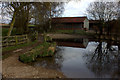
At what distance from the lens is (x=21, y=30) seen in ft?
56.1

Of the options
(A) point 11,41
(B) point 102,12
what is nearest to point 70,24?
(B) point 102,12

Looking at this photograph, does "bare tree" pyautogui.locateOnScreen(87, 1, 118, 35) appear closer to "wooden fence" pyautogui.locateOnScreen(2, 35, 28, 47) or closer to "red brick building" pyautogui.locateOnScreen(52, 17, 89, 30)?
"red brick building" pyautogui.locateOnScreen(52, 17, 89, 30)

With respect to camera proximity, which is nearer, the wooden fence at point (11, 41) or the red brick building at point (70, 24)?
the wooden fence at point (11, 41)

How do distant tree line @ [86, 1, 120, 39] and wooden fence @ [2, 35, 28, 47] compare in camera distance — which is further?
distant tree line @ [86, 1, 120, 39]

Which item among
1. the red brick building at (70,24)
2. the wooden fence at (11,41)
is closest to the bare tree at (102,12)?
the red brick building at (70,24)

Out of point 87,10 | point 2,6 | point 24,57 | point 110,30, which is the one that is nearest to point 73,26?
point 87,10

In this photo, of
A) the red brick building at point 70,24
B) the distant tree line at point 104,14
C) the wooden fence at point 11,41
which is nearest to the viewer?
the wooden fence at point 11,41

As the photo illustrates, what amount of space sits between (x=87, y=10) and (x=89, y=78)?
70.9 feet

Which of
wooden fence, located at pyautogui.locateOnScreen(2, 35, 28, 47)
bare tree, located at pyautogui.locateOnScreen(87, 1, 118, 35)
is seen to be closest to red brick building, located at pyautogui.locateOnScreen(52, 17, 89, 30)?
bare tree, located at pyautogui.locateOnScreen(87, 1, 118, 35)

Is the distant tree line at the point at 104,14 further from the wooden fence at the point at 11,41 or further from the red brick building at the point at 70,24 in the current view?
the wooden fence at the point at 11,41

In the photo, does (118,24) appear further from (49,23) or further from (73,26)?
(73,26)

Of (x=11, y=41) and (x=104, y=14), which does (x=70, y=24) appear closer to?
(x=104, y=14)

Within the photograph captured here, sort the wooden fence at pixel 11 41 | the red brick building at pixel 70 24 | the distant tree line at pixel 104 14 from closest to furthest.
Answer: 1. the wooden fence at pixel 11 41
2. the distant tree line at pixel 104 14
3. the red brick building at pixel 70 24

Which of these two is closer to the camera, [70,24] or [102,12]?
[102,12]
